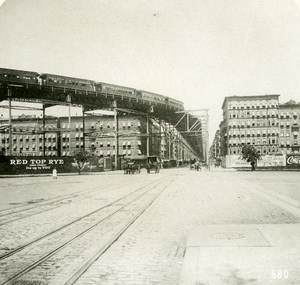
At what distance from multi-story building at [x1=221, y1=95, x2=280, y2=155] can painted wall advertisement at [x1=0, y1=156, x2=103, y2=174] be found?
41.6m

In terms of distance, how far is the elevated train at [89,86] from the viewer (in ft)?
134

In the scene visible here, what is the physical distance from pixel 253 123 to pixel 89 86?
4640 centimetres

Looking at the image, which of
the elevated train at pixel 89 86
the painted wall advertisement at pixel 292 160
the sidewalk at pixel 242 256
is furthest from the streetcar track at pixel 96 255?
the painted wall advertisement at pixel 292 160

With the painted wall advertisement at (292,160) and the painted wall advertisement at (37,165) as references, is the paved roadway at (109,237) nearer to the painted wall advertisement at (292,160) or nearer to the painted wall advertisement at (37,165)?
the painted wall advertisement at (37,165)

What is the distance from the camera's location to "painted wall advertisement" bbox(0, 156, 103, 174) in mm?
44594

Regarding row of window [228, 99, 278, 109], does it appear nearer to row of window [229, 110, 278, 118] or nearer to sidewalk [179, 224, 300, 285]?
row of window [229, 110, 278, 118]

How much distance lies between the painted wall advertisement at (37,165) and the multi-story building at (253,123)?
41.6m

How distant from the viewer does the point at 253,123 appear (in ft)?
288

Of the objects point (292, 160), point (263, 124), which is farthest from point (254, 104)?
point (292, 160)

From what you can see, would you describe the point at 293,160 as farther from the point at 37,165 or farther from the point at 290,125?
the point at 37,165

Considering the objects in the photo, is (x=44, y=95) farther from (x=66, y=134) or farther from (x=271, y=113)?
(x=271, y=113)

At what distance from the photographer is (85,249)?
6.61 meters

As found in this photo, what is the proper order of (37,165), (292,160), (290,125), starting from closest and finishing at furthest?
(37,165) < (292,160) < (290,125)

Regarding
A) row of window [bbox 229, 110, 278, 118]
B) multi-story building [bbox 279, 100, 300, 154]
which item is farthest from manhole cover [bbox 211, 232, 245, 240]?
row of window [bbox 229, 110, 278, 118]
